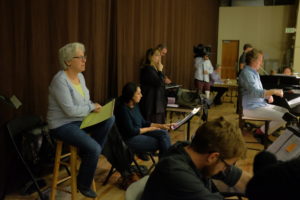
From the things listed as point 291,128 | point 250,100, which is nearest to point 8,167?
point 291,128

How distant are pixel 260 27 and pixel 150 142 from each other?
9390 millimetres

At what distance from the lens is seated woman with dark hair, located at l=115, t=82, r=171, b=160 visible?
317 cm

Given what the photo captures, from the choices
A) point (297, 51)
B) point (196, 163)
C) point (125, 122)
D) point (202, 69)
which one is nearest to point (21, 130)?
point (125, 122)

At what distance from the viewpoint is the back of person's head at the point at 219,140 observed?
4.53 feet

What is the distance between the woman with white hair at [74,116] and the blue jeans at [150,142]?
1.73 ft

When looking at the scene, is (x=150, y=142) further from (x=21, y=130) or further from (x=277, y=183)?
(x=277, y=183)

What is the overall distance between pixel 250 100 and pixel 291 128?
230 cm

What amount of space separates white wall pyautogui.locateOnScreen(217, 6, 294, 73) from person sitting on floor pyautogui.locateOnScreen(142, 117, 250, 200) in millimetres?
10671

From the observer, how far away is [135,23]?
204 inches

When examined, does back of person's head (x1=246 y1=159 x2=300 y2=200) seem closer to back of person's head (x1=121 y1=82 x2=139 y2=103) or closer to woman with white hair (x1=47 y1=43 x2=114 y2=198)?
woman with white hair (x1=47 y1=43 x2=114 y2=198)

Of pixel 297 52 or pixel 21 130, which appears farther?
pixel 297 52

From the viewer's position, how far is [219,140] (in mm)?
1380

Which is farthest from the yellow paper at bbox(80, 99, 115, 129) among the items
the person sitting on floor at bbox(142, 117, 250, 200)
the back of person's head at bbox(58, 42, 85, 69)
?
the person sitting on floor at bbox(142, 117, 250, 200)

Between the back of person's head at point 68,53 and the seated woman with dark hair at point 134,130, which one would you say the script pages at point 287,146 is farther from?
the back of person's head at point 68,53
